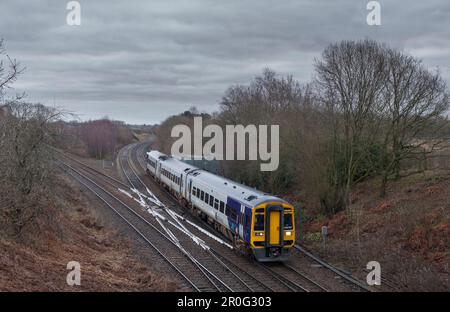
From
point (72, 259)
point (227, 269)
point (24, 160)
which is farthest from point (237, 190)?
point (24, 160)

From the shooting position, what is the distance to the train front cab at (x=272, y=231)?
1750 cm

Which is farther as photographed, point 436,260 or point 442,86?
point 442,86

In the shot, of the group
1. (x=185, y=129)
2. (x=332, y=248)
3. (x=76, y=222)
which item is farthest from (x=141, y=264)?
(x=185, y=129)

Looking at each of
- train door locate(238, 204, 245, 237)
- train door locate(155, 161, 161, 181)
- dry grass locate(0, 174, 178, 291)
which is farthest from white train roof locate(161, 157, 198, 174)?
train door locate(238, 204, 245, 237)

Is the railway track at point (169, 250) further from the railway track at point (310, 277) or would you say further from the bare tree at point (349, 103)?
the bare tree at point (349, 103)

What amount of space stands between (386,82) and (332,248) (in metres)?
9.66

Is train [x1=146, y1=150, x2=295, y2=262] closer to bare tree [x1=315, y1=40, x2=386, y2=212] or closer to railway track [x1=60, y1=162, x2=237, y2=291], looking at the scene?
railway track [x1=60, y1=162, x2=237, y2=291]

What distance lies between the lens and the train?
690 inches

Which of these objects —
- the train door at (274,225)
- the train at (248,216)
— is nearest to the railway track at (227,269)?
the train at (248,216)

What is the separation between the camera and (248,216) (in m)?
17.8

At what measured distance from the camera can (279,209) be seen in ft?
58.0

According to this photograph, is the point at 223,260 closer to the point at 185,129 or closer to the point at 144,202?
the point at 144,202

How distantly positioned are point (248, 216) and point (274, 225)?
1025 mm

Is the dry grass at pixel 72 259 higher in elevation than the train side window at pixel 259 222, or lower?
lower
